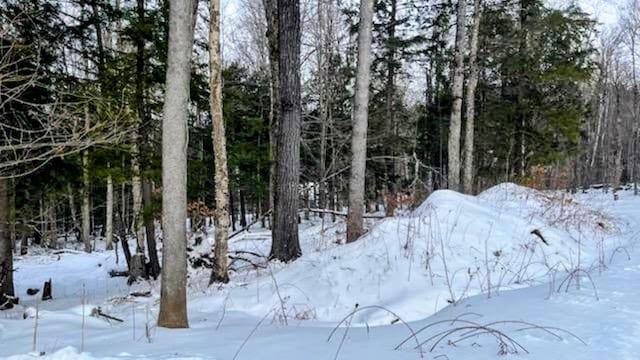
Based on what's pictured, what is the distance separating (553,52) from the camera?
15414mm

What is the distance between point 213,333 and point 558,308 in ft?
9.07

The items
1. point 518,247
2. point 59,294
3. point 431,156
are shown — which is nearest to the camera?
point 518,247

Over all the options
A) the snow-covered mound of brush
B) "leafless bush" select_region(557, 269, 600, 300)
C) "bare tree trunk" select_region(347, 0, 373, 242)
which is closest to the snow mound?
the snow-covered mound of brush

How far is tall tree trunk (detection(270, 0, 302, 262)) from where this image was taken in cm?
813

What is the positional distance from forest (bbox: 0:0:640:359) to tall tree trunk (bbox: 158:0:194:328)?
0.05ft

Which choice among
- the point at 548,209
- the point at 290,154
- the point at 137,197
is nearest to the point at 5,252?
the point at 137,197

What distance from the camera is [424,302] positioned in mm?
4875

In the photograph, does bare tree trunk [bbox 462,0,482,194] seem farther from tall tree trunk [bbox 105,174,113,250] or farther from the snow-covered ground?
tall tree trunk [bbox 105,174,113,250]

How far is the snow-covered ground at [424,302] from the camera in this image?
3.16 metres

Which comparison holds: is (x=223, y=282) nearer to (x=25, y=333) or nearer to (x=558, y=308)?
(x=25, y=333)

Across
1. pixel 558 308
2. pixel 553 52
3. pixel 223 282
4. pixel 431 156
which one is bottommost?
pixel 223 282

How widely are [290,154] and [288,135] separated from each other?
324 millimetres

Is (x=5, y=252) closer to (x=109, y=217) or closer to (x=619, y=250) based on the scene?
(x=619, y=250)

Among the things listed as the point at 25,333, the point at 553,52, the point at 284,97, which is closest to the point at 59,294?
the point at 284,97
